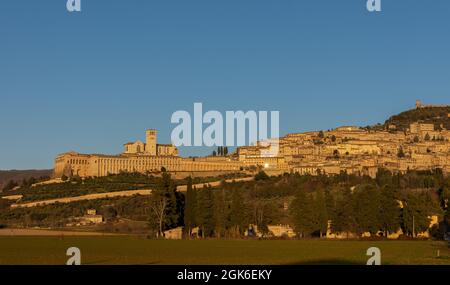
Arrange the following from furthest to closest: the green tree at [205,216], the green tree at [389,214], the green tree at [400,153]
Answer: the green tree at [400,153] → the green tree at [205,216] → the green tree at [389,214]

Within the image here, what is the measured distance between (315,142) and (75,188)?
80.0 meters

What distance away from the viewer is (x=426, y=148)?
170 meters

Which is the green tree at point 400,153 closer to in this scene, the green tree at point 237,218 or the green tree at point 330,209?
the green tree at point 330,209

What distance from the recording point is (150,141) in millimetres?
168000

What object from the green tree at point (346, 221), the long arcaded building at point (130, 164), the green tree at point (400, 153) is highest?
the green tree at point (400, 153)

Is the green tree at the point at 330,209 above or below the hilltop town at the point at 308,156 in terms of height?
below

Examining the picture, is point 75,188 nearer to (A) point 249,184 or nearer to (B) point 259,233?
(A) point 249,184

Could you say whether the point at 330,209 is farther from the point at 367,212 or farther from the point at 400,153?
the point at 400,153

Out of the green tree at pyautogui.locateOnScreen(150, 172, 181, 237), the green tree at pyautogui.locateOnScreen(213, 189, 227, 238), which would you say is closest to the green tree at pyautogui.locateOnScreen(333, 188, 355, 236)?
the green tree at pyautogui.locateOnScreen(213, 189, 227, 238)

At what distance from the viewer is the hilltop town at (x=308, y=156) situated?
144 metres

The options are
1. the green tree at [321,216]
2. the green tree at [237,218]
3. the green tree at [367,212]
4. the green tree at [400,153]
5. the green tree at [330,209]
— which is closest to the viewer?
the green tree at [367,212]

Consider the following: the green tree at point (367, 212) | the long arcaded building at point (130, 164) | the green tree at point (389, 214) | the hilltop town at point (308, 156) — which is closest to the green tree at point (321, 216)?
the green tree at point (367, 212)

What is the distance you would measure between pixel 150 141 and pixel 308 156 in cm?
3521

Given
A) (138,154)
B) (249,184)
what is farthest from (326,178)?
(138,154)
